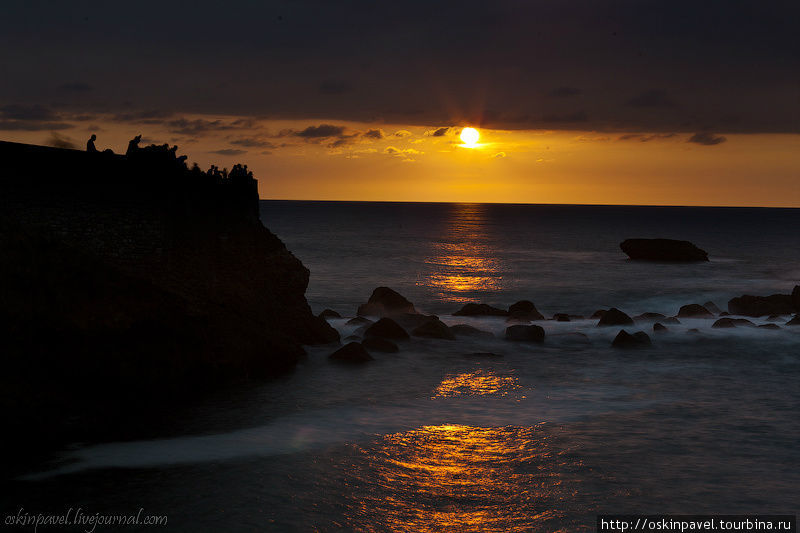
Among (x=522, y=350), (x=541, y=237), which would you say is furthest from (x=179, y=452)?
(x=541, y=237)

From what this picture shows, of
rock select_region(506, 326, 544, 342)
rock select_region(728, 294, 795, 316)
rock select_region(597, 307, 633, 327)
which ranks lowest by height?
rock select_region(506, 326, 544, 342)

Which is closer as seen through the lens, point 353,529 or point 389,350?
point 353,529

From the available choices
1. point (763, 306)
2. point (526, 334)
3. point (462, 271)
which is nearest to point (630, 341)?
point (526, 334)

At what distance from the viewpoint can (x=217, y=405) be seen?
70.6 ft

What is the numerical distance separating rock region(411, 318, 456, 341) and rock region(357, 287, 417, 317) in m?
5.85

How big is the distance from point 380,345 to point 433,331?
4457 mm

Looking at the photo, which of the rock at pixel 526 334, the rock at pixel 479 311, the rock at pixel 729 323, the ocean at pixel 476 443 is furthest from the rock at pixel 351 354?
the rock at pixel 729 323

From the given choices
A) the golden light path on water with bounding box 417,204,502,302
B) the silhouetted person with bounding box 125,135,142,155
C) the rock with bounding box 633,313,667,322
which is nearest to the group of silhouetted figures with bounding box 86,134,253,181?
the silhouetted person with bounding box 125,135,142,155

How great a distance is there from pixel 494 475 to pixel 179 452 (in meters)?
7.19

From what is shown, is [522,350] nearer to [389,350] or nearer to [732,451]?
[389,350]

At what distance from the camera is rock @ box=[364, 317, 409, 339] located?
31.8 meters

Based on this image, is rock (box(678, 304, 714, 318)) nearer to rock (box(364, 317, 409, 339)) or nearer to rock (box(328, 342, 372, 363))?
rock (box(364, 317, 409, 339))

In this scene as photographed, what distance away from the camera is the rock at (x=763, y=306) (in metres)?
41.8

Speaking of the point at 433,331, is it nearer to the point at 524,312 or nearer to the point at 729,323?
the point at 524,312
